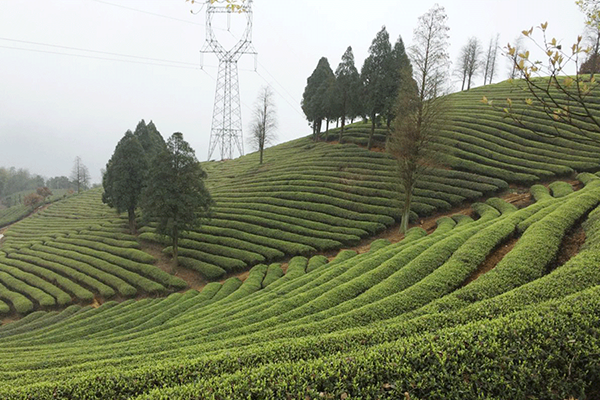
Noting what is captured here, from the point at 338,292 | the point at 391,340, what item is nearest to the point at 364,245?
the point at 338,292

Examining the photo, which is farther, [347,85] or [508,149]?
[347,85]

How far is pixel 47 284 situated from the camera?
938 inches

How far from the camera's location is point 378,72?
3688 cm

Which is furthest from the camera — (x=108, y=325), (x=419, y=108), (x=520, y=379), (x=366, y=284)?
(x=419, y=108)

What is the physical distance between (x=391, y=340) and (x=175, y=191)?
21.0 meters

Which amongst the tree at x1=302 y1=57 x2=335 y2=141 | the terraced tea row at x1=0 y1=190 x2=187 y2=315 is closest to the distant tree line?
the terraced tea row at x1=0 y1=190 x2=187 y2=315

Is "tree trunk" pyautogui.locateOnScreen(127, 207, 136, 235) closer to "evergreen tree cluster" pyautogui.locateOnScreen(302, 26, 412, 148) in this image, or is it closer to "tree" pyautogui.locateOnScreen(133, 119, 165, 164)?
"tree" pyautogui.locateOnScreen(133, 119, 165, 164)

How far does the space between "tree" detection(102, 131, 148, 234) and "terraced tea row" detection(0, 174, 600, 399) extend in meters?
17.8

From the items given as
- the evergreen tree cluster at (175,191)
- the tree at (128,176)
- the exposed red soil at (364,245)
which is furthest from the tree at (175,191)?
the tree at (128,176)

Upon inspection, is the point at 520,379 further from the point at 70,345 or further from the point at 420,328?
the point at 70,345

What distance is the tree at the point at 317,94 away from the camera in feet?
152

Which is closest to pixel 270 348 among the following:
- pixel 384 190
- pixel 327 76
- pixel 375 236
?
pixel 375 236

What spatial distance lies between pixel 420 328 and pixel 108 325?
14.9m

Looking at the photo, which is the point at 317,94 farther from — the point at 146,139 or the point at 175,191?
the point at 175,191
